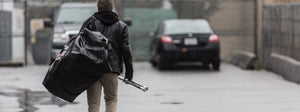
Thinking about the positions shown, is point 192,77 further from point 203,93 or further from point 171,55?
point 203,93

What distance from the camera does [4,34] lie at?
19.4 meters

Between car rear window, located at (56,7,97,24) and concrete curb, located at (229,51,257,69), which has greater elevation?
car rear window, located at (56,7,97,24)

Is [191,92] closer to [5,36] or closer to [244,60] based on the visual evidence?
[244,60]

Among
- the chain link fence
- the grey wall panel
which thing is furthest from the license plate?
the grey wall panel

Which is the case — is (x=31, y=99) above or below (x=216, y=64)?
above

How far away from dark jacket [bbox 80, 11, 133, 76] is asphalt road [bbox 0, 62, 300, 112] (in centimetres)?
265

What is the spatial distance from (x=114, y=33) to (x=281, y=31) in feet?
34.4

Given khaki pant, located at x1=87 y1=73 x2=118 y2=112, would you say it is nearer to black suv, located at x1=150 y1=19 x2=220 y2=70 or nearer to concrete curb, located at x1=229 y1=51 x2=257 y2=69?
black suv, located at x1=150 y1=19 x2=220 y2=70

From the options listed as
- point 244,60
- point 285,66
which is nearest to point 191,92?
point 285,66

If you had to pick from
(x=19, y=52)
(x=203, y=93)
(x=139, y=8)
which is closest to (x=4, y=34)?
(x=19, y=52)

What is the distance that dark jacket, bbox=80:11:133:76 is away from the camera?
274 inches

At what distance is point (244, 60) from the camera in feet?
59.0

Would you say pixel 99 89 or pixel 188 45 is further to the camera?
pixel 188 45

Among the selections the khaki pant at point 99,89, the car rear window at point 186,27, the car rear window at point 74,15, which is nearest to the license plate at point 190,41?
the car rear window at point 186,27
